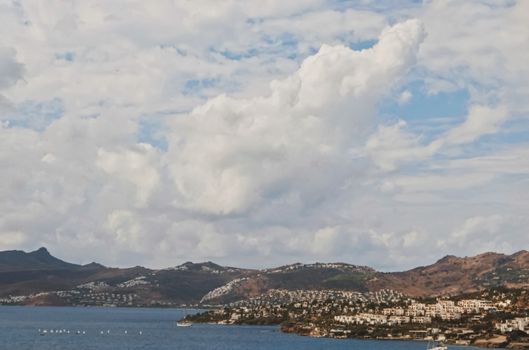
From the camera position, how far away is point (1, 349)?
7766 inches

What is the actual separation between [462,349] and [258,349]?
173 ft

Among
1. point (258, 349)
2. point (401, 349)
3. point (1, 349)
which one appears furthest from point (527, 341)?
point (1, 349)

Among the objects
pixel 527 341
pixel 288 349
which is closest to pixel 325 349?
pixel 288 349

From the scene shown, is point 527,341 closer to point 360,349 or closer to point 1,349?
point 360,349

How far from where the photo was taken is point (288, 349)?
646 feet

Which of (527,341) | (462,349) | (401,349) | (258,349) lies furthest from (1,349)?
(527,341)

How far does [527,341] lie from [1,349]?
452 feet

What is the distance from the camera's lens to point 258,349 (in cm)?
19912

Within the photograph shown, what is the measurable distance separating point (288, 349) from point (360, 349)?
19327 mm

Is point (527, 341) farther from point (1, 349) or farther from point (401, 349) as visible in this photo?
point (1, 349)

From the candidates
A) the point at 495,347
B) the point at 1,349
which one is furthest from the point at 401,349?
the point at 1,349

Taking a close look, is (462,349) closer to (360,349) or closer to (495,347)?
(495,347)

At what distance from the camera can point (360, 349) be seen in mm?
199750

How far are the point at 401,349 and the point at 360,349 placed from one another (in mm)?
10828
